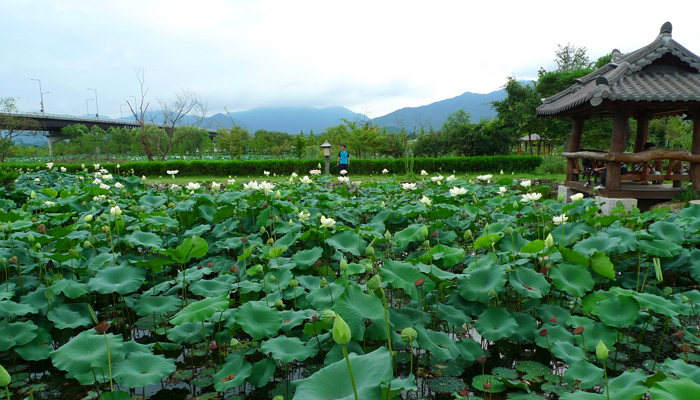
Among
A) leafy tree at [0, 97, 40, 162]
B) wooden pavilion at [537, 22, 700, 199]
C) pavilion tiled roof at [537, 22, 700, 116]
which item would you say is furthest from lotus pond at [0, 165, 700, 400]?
leafy tree at [0, 97, 40, 162]

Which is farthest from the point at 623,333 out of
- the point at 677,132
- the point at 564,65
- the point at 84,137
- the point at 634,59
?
the point at 84,137

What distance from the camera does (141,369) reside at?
1.56 m

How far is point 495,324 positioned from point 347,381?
1.04m

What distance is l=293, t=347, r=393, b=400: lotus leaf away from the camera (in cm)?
107

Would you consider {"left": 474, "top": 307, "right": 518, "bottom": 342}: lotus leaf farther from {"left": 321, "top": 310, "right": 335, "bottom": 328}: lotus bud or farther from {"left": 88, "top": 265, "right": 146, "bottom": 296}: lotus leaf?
{"left": 88, "top": 265, "right": 146, "bottom": 296}: lotus leaf

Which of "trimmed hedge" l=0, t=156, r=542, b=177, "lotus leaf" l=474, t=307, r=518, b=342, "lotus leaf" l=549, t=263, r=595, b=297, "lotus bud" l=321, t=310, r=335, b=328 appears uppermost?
"trimmed hedge" l=0, t=156, r=542, b=177

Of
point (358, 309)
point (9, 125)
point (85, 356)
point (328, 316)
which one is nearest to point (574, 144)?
point (358, 309)

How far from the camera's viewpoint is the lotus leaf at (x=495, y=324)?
1.83 metres

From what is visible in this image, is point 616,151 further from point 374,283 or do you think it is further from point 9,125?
point 9,125

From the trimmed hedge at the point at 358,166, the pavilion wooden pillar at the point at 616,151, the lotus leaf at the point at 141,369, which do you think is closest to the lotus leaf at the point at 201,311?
the lotus leaf at the point at 141,369

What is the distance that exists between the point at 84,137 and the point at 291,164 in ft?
123

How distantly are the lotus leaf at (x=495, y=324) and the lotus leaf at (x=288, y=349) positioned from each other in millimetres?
820

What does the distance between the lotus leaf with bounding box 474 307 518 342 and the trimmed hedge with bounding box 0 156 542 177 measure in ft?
43.2

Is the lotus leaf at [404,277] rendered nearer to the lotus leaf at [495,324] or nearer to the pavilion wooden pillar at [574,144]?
the lotus leaf at [495,324]
